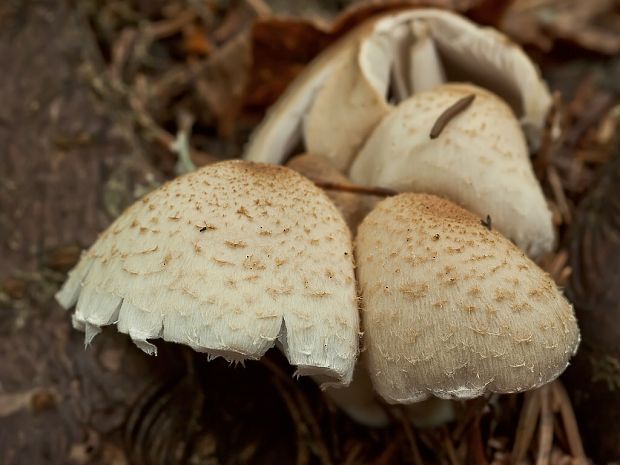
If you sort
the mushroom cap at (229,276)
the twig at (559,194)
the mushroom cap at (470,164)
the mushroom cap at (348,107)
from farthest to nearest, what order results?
1. the twig at (559,194)
2. the mushroom cap at (348,107)
3. the mushroom cap at (470,164)
4. the mushroom cap at (229,276)

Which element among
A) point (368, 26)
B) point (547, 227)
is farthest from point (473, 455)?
point (368, 26)

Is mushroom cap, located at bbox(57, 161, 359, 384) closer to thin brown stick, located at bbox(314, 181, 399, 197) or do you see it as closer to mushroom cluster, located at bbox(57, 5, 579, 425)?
mushroom cluster, located at bbox(57, 5, 579, 425)

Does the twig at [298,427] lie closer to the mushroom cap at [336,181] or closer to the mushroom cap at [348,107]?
the mushroom cap at [336,181]

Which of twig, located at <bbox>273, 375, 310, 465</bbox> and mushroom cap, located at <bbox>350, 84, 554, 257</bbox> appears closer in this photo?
mushroom cap, located at <bbox>350, 84, 554, 257</bbox>

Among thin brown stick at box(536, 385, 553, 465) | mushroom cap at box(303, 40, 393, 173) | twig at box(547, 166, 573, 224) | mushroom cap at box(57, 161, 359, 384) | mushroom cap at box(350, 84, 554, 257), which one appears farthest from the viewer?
twig at box(547, 166, 573, 224)

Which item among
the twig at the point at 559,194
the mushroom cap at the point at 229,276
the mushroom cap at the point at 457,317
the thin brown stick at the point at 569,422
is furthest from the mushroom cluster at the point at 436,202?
the thin brown stick at the point at 569,422

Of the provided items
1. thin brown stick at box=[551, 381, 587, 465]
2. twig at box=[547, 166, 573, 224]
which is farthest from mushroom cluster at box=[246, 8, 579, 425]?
thin brown stick at box=[551, 381, 587, 465]
